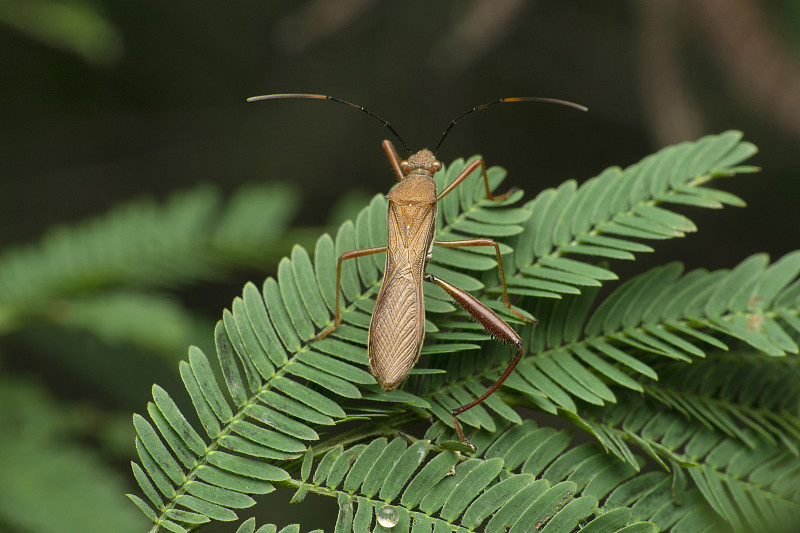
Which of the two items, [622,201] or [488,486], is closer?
[488,486]

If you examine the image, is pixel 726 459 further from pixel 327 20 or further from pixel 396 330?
pixel 327 20

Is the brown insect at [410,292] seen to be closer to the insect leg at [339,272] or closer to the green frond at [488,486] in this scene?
the insect leg at [339,272]

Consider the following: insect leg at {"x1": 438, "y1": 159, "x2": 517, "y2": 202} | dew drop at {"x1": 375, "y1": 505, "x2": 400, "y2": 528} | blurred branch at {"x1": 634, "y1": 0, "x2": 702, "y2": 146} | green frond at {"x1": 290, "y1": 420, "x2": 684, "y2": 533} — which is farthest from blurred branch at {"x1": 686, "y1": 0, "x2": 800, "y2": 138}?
dew drop at {"x1": 375, "y1": 505, "x2": 400, "y2": 528}

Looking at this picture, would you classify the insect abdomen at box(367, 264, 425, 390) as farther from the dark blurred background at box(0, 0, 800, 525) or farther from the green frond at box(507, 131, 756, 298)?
the dark blurred background at box(0, 0, 800, 525)

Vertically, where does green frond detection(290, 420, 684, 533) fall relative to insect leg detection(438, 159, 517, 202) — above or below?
below

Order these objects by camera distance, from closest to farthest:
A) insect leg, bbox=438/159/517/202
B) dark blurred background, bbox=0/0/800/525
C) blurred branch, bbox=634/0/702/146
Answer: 1. insect leg, bbox=438/159/517/202
2. blurred branch, bbox=634/0/702/146
3. dark blurred background, bbox=0/0/800/525

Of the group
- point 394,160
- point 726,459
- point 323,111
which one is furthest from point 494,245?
point 323,111

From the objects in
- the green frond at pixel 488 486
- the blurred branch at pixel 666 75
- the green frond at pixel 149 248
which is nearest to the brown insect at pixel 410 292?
the green frond at pixel 488 486
